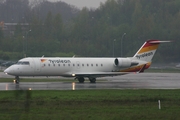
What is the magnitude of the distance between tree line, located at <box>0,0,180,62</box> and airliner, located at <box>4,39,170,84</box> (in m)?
33.4

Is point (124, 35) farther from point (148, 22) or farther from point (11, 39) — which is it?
point (11, 39)

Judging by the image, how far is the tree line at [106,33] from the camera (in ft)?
283

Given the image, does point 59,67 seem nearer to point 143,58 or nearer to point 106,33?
point 143,58

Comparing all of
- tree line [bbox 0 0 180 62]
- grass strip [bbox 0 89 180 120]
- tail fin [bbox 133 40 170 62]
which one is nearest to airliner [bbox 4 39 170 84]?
tail fin [bbox 133 40 170 62]

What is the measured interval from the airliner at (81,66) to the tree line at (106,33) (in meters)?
33.4

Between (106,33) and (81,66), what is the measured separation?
4715 cm

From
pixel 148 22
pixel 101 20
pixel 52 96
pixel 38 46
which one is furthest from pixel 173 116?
pixel 101 20

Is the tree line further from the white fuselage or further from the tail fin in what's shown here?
the white fuselage

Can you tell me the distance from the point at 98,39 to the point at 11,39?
14.5 metres

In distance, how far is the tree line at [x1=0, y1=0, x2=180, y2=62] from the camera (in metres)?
86.2

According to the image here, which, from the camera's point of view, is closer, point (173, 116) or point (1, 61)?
point (173, 116)

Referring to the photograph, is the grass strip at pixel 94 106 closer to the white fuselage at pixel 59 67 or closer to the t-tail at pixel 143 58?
the white fuselage at pixel 59 67

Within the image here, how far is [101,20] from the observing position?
102188 mm

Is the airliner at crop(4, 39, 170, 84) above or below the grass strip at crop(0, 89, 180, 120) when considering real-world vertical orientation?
above
